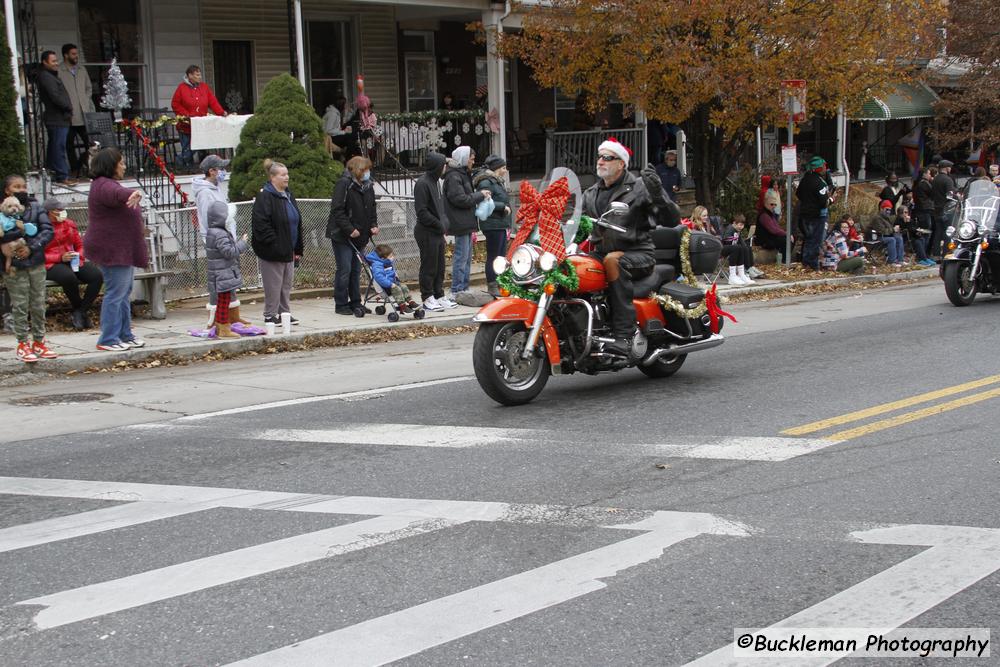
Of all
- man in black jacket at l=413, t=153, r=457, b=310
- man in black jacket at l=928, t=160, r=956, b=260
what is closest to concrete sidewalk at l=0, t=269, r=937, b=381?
man in black jacket at l=413, t=153, r=457, b=310

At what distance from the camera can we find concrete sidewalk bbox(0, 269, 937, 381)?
1139 centimetres

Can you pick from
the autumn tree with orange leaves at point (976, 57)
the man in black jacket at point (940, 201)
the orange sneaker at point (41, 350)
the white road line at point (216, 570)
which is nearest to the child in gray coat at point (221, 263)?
the orange sneaker at point (41, 350)

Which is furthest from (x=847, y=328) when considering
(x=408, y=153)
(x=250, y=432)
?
(x=408, y=153)

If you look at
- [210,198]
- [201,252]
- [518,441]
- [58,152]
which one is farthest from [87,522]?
[58,152]

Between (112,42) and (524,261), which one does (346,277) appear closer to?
(524,261)

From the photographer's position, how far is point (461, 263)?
52.3 ft

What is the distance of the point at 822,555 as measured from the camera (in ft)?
18.1

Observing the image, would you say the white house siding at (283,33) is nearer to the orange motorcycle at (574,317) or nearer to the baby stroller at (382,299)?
the baby stroller at (382,299)

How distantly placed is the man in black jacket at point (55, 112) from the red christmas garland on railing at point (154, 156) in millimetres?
1035

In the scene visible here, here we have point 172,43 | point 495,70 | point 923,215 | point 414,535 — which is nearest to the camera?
point 414,535

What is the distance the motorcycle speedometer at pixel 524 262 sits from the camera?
8.86 m

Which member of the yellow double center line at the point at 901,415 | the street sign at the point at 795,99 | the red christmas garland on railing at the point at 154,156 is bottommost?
the yellow double center line at the point at 901,415

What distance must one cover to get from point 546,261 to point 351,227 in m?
5.96

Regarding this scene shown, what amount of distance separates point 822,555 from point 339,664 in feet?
8.00
